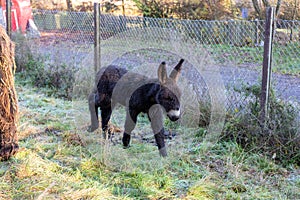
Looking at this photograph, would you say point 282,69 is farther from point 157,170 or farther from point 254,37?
point 157,170

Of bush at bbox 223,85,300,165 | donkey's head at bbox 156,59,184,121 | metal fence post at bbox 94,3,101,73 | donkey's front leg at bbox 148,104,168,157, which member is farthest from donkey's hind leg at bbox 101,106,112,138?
metal fence post at bbox 94,3,101,73

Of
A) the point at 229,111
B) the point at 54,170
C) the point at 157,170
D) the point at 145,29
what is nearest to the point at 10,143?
the point at 54,170

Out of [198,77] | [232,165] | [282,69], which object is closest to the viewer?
[232,165]

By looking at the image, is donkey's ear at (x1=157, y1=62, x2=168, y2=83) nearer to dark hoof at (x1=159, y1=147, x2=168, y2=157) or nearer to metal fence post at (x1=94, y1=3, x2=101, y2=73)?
dark hoof at (x1=159, y1=147, x2=168, y2=157)

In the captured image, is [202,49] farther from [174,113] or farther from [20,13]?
[20,13]

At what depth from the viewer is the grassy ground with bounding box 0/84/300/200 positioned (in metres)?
3.59

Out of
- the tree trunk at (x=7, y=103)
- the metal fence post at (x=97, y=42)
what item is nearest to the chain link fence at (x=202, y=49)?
the metal fence post at (x=97, y=42)

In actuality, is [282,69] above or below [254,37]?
below

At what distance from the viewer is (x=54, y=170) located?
401cm

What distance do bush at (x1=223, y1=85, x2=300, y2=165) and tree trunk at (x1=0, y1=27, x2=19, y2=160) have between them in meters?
2.58

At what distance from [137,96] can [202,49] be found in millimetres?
2247

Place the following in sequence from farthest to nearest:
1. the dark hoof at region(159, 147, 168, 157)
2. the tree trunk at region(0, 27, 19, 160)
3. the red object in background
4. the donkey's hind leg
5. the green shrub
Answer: the red object in background, the green shrub, the donkey's hind leg, the dark hoof at region(159, 147, 168, 157), the tree trunk at region(0, 27, 19, 160)

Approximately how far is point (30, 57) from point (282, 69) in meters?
5.52

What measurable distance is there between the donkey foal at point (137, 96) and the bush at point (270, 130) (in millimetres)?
1053
